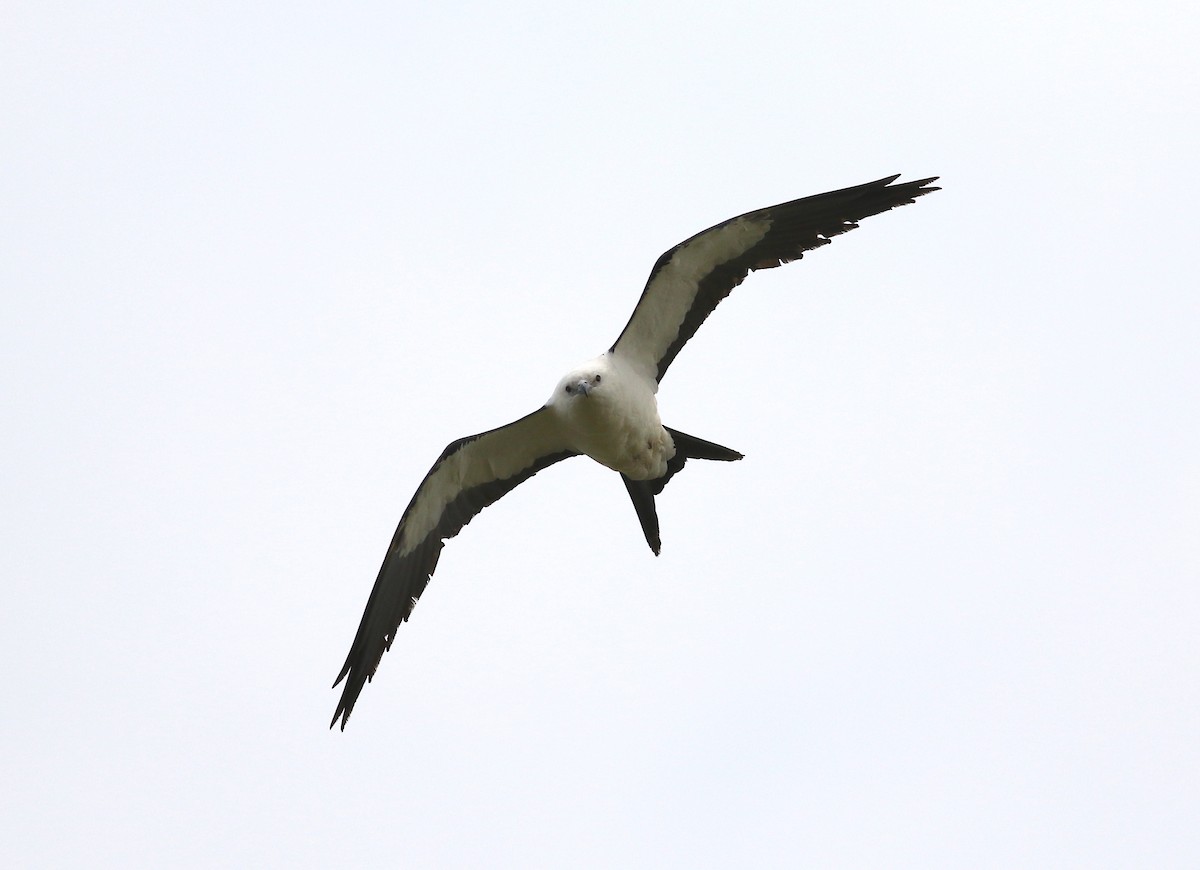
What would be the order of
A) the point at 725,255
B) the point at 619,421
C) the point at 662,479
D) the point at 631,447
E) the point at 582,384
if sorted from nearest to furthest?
1. the point at 582,384
2. the point at 619,421
3. the point at 725,255
4. the point at 631,447
5. the point at 662,479

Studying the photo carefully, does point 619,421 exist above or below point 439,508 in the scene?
below

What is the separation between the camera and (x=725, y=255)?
11531 millimetres

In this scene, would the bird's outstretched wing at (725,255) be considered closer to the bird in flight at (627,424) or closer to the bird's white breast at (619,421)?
the bird in flight at (627,424)

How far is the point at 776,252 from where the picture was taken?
37.5 feet

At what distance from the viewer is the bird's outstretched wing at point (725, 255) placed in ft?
36.5

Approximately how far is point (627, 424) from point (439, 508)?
70.9 inches

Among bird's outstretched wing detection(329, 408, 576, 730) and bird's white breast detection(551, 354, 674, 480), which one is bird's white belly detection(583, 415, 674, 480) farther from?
bird's outstretched wing detection(329, 408, 576, 730)

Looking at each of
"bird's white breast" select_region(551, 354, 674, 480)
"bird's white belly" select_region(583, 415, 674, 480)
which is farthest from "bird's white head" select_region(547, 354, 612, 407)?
"bird's white belly" select_region(583, 415, 674, 480)

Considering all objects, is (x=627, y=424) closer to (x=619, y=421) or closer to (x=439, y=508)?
(x=619, y=421)

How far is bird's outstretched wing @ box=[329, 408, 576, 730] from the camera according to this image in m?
11.8

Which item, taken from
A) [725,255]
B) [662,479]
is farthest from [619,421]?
[725,255]

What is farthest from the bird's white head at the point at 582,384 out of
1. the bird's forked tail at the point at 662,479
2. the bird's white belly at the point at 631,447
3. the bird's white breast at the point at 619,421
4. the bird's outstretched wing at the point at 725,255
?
the bird's forked tail at the point at 662,479

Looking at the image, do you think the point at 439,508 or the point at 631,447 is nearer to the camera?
the point at 631,447

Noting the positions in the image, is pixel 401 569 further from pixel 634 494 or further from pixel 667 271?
pixel 667 271
